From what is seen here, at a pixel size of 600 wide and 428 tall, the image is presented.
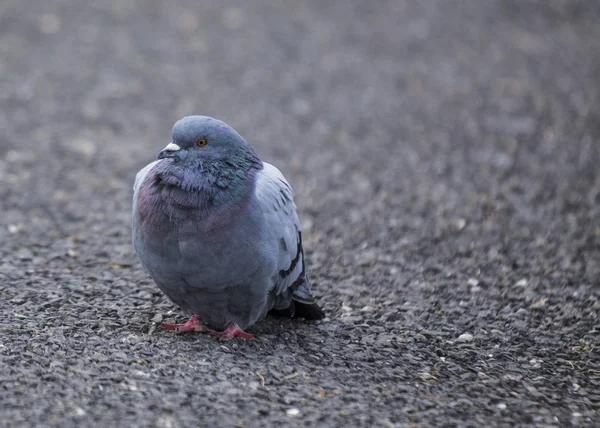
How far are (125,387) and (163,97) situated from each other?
581 centimetres

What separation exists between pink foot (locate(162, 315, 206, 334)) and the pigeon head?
941 mm

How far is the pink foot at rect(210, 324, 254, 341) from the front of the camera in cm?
412

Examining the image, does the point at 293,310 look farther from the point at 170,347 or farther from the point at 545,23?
the point at 545,23

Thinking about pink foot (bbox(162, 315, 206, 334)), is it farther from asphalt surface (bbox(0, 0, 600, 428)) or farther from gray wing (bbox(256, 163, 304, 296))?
gray wing (bbox(256, 163, 304, 296))

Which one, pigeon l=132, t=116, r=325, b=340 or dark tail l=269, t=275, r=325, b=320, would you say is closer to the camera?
pigeon l=132, t=116, r=325, b=340

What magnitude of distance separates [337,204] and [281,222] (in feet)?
8.34

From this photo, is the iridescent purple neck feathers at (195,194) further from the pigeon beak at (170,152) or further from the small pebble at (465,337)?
the small pebble at (465,337)

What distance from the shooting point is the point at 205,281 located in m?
3.85

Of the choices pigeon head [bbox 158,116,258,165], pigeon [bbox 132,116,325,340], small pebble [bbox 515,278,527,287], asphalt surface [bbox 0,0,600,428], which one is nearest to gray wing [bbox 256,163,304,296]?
pigeon [bbox 132,116,325,340]

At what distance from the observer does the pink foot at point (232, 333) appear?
4.12 metres

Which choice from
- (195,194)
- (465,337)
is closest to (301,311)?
(465,337)

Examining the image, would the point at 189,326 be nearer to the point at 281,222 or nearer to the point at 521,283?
the point at 281,222

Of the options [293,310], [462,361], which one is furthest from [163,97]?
[462,361]

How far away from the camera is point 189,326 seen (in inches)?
165
